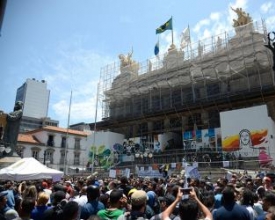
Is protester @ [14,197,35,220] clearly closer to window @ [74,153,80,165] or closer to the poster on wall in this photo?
the poster on wall

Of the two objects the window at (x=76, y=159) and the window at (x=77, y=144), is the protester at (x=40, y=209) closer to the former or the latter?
the window at (x=76, y=159)

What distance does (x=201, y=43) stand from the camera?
37.2m

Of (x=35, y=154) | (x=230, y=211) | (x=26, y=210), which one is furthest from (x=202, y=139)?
(x=35, y=154)

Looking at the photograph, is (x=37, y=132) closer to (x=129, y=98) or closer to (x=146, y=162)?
(x=129, y=98)

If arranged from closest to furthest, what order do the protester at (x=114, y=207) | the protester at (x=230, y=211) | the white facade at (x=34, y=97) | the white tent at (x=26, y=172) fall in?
1. the protester at (x=230, y=211)
2. the protester at (x=114, y=207)
3. the white tent at (x=26, y=172)
4. the white facade at (x=34, y=97)

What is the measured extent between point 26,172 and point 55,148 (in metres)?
41.6

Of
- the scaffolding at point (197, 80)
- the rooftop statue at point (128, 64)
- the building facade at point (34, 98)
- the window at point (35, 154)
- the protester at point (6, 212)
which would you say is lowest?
the protester at point (6, 212)

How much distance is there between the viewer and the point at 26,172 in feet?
40.3

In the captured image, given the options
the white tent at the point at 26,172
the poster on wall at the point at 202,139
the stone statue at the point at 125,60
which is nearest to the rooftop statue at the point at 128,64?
the stone statue at the point at 125,60

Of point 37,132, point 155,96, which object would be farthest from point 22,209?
point 37,132

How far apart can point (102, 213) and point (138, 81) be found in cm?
3848

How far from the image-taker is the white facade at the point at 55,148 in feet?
163

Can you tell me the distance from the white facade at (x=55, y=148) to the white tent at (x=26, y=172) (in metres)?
35.7

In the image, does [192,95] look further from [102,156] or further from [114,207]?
[114,207]
